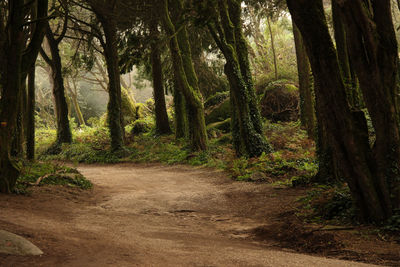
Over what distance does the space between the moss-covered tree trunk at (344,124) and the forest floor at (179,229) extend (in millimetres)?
574

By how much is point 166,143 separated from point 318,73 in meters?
15.1

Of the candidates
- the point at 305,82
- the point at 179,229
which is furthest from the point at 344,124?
the point at 305,82

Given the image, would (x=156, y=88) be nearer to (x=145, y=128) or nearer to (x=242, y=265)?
(x=145, y=128)

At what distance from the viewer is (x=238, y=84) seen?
13.2 metres

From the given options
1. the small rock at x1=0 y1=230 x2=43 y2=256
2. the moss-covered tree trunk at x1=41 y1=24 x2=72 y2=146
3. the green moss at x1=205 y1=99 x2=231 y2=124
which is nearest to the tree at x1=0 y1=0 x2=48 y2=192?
the small rock at x1=0 y1=230 x2=43 y2=256

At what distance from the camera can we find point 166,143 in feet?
65.5

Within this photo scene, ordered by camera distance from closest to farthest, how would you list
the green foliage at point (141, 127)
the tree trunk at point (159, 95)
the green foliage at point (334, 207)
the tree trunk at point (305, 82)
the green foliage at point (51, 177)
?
the green foliage at point (334, 207) → the green foliage at point (51, 177) → the tree trunk at point (305, 82) → the tree trunk at point (159, 95) → the green foliage at point (141, 127)

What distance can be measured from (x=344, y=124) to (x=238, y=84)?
808cm

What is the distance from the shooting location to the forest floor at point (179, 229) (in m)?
3.86

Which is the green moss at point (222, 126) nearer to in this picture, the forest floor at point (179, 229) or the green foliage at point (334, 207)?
the forest floor at point (179, 229)

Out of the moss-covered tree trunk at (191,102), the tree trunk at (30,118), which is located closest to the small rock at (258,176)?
the moss-covered tree trunk at (191,102)

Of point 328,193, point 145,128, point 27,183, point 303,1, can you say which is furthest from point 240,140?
point 145,128

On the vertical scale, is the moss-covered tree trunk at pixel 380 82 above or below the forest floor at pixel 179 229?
above

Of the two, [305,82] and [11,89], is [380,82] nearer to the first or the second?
[11,89]
